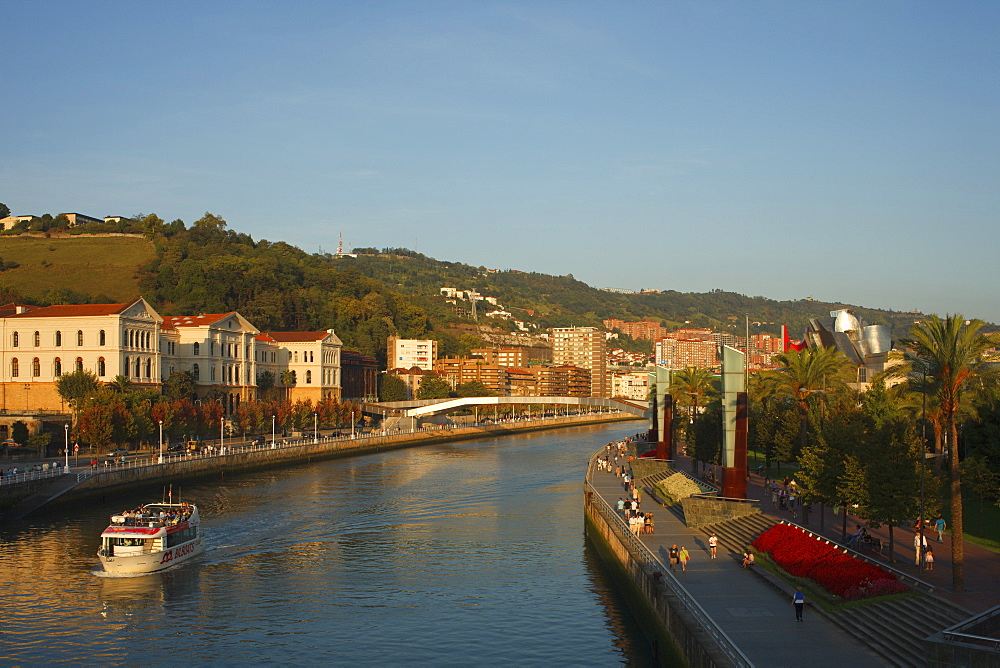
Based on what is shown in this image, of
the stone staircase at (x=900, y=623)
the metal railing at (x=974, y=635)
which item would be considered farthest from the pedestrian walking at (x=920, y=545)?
the metal railing at (x=974, y=635)

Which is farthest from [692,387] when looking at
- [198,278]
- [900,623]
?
[198,278]

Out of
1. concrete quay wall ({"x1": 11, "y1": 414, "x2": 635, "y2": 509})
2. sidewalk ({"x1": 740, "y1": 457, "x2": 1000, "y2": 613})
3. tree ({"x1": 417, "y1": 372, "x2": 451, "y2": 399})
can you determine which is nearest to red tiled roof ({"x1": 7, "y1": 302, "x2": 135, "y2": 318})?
concrete quay wall ({"x1": 11, "y1": 414, "x2": 635, "y2": 509})

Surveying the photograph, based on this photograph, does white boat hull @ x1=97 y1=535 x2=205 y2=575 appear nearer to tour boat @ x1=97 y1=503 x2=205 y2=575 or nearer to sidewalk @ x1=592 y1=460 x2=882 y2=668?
tour boat @ x1=97 y1=503 x2=205 y2=575

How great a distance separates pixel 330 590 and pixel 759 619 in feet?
51.6

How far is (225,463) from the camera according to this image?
217ft

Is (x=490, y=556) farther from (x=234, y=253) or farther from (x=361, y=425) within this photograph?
(x=234, y=253)

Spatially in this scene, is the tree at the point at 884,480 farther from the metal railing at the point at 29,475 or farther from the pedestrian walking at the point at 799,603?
the metal railing at the point at 29,475

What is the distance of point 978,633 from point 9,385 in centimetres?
7922

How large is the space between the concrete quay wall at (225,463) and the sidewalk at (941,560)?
108 ft

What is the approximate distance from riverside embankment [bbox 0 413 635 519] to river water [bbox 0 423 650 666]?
937mm

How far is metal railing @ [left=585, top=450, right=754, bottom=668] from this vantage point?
18153 mm

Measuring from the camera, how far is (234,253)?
173 m

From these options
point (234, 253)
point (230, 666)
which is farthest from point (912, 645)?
point (234, 253)

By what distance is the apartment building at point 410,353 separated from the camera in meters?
185
